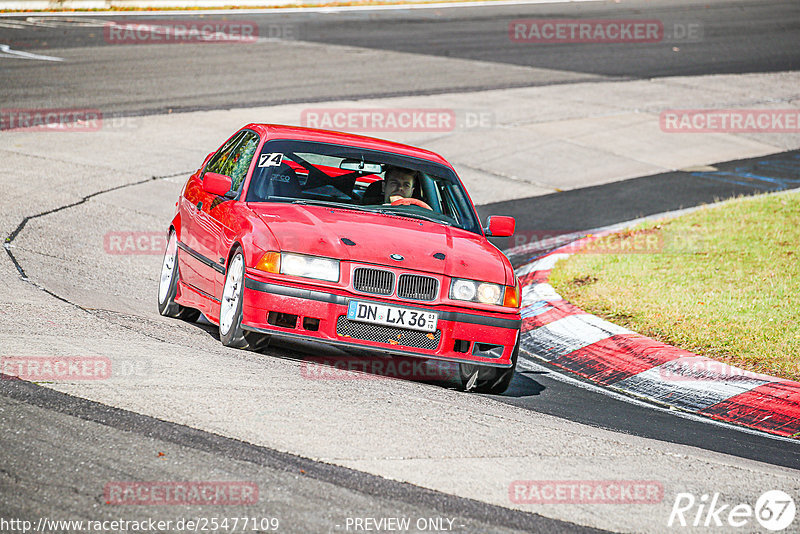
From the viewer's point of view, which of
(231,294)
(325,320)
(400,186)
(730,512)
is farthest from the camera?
(400,186)

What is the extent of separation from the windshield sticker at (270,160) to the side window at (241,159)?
125 mm

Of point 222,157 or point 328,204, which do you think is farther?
point 222,157

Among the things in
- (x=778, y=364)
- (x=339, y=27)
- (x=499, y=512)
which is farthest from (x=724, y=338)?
(x=339, y=27)

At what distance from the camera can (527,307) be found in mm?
9781

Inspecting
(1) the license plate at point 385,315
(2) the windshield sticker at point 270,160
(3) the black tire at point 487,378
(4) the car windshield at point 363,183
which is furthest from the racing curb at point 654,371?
(2) the windshield sticker at point 270,160

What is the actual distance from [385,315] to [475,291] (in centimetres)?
64

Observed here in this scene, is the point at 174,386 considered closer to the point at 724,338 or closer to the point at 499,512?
the point at 499,512

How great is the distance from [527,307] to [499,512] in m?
5.43

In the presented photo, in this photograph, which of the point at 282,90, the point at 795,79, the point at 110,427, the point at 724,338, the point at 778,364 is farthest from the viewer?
the point at 795,79

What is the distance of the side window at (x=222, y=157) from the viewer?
859 cm

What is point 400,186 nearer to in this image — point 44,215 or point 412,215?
point 412,215

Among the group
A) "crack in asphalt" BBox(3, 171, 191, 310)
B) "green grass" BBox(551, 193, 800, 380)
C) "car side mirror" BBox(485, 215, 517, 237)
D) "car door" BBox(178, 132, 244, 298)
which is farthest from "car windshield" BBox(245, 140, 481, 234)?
"green grass" BBox(551, 193, 800, 380)

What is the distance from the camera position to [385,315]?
652 cm

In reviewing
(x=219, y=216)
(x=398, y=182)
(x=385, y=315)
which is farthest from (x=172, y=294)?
(x=385, y=315)
